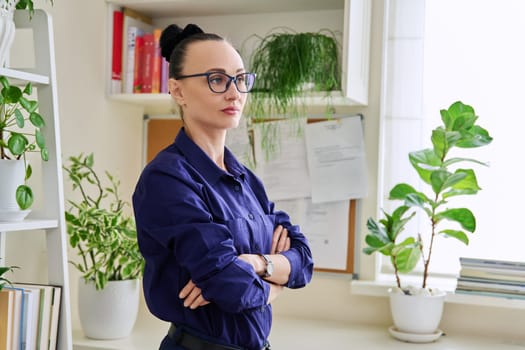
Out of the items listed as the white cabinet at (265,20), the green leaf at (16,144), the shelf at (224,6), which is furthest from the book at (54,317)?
the shelf at (224,6)

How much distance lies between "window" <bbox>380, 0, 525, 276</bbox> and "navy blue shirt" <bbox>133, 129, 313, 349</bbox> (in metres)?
1.11

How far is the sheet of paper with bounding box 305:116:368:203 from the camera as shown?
2.62 metres

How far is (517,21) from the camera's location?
252cm

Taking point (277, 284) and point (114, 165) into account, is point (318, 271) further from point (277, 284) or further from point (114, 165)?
point (277, 284)

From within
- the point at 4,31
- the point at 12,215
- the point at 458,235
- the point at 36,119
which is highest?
the point at 4,31

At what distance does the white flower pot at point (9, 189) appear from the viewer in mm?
1750

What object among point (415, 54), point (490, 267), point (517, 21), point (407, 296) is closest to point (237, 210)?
point (407, 296)

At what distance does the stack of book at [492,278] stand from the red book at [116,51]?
1.39 meters

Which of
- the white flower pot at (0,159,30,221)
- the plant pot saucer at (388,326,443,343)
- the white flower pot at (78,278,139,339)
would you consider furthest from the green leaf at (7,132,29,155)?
the plant pot saucer at (388,326,443,343)

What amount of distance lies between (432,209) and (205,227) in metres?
1.19

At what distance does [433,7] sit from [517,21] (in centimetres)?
29

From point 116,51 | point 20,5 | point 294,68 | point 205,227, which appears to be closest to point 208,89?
point 205,227

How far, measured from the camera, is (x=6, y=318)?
1.74m

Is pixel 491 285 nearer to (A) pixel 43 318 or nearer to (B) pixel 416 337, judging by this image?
(B) pixel 416 337
